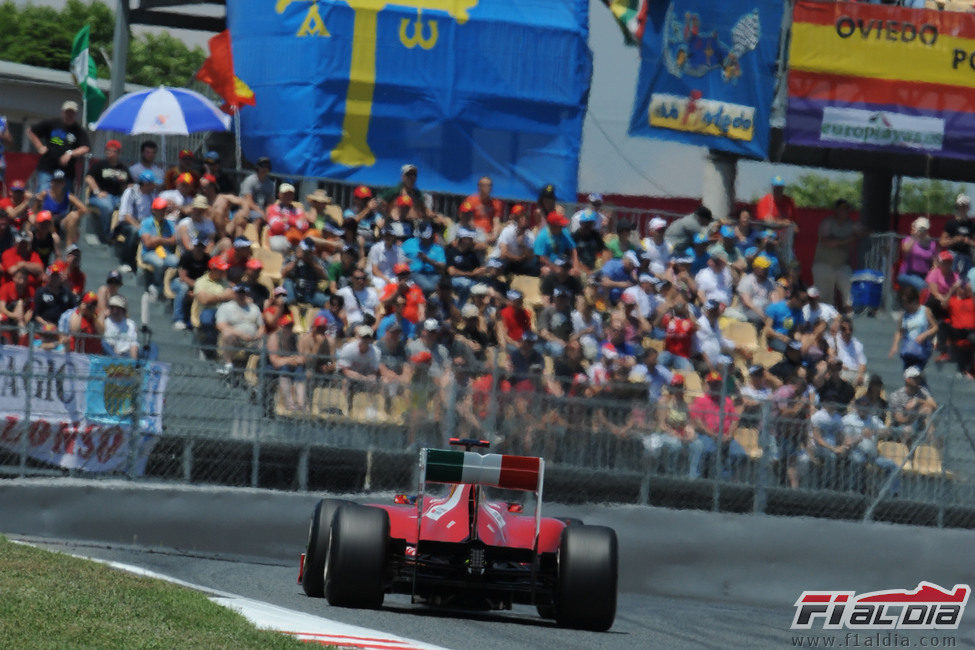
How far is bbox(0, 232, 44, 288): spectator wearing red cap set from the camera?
16.4 metres

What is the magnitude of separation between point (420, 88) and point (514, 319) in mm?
6239

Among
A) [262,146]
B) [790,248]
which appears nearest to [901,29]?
[790,248]

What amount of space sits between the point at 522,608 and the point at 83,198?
27.2ft

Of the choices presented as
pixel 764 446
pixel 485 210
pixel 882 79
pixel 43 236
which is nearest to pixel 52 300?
pixel 43 236

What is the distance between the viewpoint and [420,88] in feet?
73.3

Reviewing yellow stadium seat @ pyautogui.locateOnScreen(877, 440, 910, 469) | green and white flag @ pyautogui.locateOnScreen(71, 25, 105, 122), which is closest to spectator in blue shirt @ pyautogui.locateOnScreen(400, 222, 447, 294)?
yellow stadium seat @ pyautogui.locateOnScreen(877, 440, 910, 469)

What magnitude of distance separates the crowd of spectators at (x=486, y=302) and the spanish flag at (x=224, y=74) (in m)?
1.36

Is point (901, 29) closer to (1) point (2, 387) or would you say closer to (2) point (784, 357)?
(2) point (784, 357)

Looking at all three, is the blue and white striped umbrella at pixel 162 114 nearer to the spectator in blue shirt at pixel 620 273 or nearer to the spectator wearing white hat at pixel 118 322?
the spectator wearing white hat at pixel 118 322

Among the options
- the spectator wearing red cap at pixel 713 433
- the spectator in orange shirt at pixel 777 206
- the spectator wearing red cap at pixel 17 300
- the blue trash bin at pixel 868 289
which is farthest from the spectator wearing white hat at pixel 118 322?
the blue trash bin at pixel 868 289

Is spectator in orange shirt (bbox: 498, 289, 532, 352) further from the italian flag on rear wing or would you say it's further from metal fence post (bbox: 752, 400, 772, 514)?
the italian flag on rear wing

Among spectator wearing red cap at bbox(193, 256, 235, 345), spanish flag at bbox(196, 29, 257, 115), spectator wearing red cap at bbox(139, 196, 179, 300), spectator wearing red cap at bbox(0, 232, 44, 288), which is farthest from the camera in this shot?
spanish flag at bbox(196, 29, 257, 115)

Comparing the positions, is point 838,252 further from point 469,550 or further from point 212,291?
point 469,550

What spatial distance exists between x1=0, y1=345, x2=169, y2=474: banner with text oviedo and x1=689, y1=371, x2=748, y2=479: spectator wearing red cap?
4.68m
